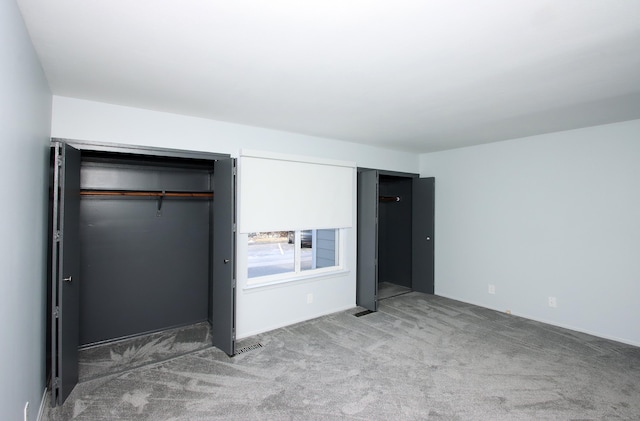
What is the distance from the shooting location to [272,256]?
7941 mm

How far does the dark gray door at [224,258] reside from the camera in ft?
10.2

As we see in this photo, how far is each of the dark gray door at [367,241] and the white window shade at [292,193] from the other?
7.6 inches

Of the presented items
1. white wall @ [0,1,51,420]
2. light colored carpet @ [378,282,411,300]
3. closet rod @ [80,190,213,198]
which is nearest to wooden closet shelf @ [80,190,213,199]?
closet rod @ [80,190,213,198]

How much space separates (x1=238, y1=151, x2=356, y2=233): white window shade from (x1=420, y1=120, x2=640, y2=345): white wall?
1914mm

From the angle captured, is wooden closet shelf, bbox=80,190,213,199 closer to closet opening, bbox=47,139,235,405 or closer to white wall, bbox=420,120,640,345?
closet opening, bbox=47,139,235,405

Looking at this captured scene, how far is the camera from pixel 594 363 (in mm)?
2979

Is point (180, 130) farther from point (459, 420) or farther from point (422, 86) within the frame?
point (459, 420)

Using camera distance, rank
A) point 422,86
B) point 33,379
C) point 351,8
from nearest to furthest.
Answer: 1. point 351,8
2. point 33,379
3. point 422,86

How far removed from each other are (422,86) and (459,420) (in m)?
2.48

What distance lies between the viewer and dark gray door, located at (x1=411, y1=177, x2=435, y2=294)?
530cm

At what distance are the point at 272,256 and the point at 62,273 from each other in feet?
18.8

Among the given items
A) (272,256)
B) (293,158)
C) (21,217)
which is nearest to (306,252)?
(272,256)

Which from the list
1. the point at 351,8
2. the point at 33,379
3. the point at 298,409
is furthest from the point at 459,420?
the point at 33,379

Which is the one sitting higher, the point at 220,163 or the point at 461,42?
the point at 461,42
